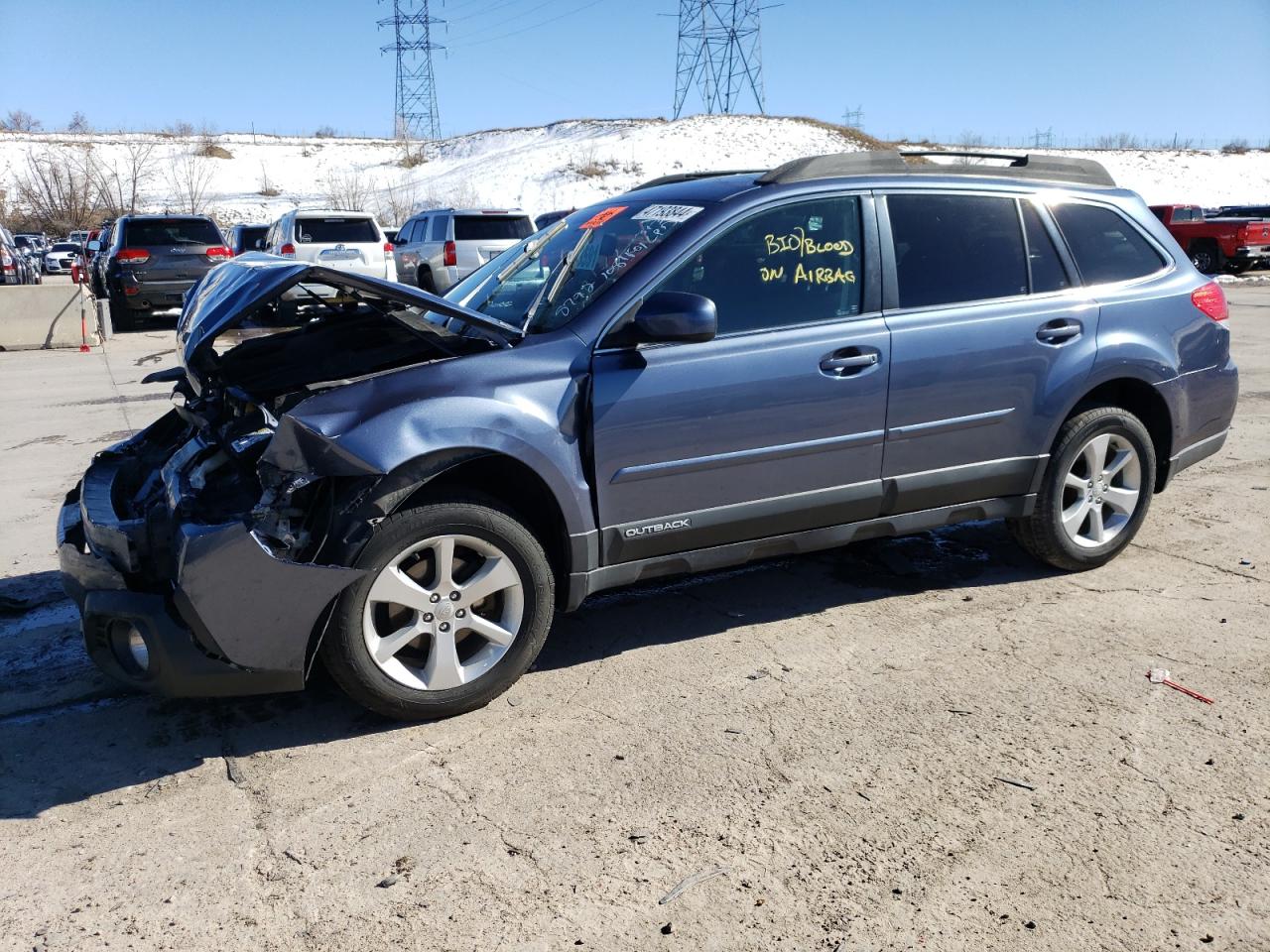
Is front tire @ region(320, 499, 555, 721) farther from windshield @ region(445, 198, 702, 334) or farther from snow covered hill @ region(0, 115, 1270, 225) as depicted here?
snow covered hill @ region(0, 115, 1270, 225)

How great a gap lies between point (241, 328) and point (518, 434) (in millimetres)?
1303

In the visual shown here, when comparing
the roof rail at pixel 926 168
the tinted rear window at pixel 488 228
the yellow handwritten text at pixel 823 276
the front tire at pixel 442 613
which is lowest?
the front tire at pixel 442 613

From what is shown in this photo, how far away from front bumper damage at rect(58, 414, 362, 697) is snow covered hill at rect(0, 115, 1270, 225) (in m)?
47.6

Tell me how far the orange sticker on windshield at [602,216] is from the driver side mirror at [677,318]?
94 cm

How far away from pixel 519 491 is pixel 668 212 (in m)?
1.33

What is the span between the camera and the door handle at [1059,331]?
15.0ft

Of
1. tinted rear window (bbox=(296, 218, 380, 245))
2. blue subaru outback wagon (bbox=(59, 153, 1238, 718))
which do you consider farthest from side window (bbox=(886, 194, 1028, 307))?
tinted rear window (bbox=(296, 218, 380, 245))

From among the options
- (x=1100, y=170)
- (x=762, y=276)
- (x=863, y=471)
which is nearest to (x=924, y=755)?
(x=863, y=471)

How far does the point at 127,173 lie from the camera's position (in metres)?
59.0

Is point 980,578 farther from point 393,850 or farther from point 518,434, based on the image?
point 393,850

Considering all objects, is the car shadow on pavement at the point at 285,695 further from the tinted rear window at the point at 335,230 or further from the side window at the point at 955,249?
the tinted rear window at the point at 335,230

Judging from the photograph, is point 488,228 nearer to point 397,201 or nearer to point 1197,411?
point 1197,411

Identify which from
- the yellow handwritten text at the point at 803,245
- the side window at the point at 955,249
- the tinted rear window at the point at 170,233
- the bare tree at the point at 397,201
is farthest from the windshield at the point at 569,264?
the bare tree at the point at 397,201

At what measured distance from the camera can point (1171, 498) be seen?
6.32m
